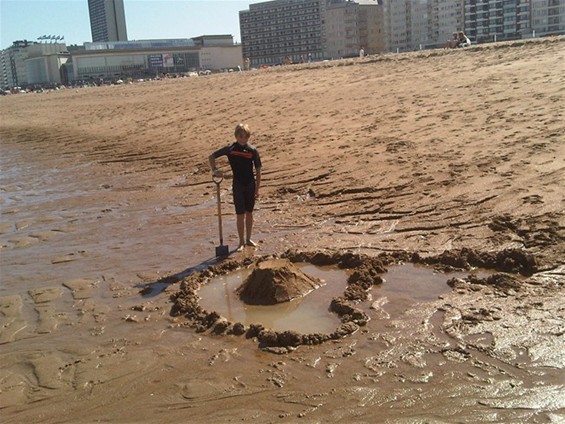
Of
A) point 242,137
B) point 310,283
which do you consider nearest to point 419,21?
point 242,137

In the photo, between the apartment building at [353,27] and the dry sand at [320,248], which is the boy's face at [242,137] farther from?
the apartment building at [353,27]

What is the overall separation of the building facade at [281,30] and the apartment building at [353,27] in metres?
24.0

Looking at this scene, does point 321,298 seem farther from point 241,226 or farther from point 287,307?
Result: point 241,226

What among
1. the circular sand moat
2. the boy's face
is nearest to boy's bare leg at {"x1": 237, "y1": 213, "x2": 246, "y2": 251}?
the circular sand moat

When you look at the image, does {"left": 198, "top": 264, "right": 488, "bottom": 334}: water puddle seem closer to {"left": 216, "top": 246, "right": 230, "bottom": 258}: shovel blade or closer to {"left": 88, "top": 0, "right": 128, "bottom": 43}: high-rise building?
{"left": 216, "top": 246, "right": 230, "bottom": 258}: shovel blade

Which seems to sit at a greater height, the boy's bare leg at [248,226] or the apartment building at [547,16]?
the apartment building at [547,16]

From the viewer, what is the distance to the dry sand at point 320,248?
10.8 feet

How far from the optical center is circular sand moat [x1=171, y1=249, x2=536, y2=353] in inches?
160

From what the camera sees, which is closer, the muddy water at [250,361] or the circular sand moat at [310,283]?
the muddy water at [250,361]

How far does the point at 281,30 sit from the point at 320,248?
441ft

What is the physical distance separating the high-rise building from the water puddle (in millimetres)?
172764

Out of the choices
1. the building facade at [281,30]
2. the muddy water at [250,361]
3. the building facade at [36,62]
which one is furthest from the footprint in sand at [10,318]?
the building facade at [281,30]

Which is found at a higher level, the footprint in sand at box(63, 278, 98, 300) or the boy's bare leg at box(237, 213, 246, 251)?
the boy's bare leg at box(237, 213, 246, 251)

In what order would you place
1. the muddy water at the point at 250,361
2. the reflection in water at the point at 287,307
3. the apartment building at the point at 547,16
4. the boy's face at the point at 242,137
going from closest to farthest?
the muddy water at the point at 250,361, the reflection in water at the point at 287,307, the boy's face at the point at 242,137, the apartment building at the point at 547,16
